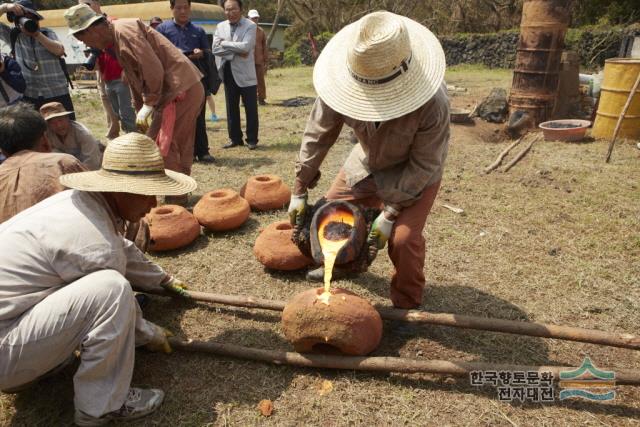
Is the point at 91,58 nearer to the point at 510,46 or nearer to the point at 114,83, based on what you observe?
the point at 114,83

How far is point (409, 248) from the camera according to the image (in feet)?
8.63

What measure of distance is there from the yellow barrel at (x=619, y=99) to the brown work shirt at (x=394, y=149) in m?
5.92

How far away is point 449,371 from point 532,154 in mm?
5203

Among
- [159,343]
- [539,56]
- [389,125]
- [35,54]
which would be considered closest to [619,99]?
[539,56]

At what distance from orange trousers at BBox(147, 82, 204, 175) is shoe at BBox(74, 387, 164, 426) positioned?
2.74 meters

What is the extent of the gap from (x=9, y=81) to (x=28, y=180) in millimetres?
2465

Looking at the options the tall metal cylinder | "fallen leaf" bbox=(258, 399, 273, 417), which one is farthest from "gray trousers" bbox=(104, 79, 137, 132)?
the tall metal cylinder

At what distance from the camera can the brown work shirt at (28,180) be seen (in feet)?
8.48

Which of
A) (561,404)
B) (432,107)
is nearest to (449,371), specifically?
(561,404)

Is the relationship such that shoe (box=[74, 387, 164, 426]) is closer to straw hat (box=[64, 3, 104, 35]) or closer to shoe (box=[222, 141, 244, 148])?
straw hat (box=[64, 3, 104, 35])

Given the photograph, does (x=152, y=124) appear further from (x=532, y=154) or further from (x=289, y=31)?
(x=289, y=31)

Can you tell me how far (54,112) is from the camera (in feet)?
12.2

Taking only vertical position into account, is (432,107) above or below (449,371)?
above

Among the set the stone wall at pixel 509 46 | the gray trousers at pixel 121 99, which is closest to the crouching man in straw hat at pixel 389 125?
the gray trousers at pixel 121 99
